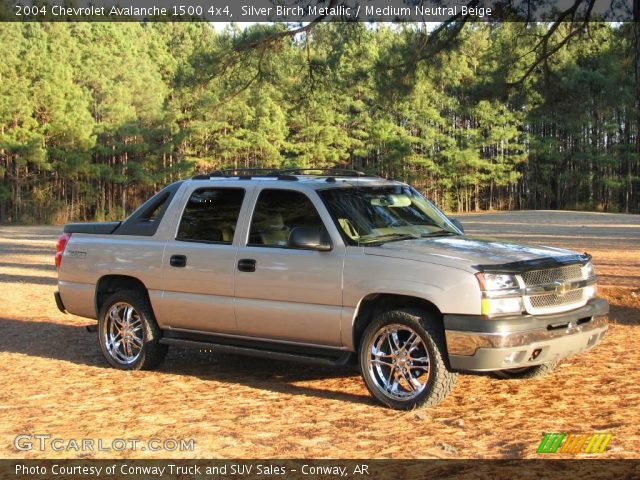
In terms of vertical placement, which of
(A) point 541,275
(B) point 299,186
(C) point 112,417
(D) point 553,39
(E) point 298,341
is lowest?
(C) point 112,417

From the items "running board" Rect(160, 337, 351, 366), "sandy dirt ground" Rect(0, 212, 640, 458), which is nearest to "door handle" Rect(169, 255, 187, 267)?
"running board" Rect(160, 337, 351, 366)

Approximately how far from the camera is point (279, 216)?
24.6 ft

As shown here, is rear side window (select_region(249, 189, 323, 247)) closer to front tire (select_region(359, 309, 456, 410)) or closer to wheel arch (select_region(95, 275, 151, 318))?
front tire (select_region(359, 309, 456, 410))

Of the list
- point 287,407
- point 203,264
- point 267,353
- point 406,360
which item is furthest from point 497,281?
point 203,264

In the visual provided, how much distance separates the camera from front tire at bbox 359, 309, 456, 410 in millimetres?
6363

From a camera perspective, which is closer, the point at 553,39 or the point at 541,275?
the point at 541,275

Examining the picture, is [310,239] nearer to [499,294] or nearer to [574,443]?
[499,294]

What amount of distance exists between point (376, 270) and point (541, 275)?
1264 millimetres

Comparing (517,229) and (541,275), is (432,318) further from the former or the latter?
(517,229)

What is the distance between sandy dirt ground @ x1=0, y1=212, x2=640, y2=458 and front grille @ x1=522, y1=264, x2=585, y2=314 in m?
0.78

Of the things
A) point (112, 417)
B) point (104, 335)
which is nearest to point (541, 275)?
point (112, 417)

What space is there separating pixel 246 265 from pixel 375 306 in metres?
1.27

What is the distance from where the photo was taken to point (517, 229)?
31844 millimetres

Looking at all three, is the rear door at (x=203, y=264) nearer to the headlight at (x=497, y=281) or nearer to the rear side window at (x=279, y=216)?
the rear side window at (x=279, y=216)
